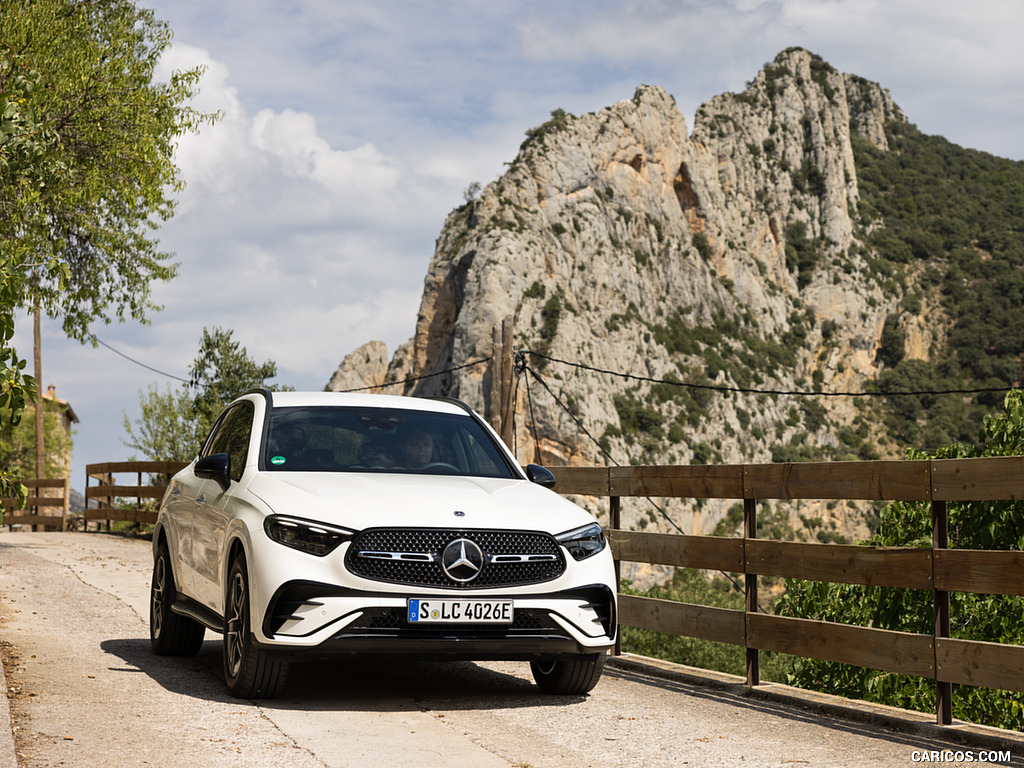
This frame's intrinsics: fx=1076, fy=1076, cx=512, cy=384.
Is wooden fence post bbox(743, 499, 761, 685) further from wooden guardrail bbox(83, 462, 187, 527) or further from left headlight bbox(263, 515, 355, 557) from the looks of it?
wooden guardrail bbox(83, 462, 187, 527)

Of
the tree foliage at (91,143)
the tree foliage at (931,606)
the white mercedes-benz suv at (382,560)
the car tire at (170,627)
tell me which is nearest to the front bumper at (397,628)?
the white mercedes-benz suv at (382,560)

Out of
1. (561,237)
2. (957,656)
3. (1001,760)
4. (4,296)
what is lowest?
(1001,760)

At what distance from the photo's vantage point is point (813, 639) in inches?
238

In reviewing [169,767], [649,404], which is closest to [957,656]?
[169,767]

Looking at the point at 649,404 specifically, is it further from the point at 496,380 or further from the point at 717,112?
the point at 496,380

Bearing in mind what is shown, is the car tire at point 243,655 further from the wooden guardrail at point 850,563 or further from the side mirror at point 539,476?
the wooden guardrail at point 850,563

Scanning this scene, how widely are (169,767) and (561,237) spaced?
8926 centimetres

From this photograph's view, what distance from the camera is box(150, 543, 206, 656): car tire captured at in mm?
7355

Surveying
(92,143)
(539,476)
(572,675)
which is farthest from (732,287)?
(572,675)

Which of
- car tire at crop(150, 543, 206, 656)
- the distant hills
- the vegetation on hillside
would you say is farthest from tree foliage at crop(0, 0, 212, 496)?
the vegetation on hillside

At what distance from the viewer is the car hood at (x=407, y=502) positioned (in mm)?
5539

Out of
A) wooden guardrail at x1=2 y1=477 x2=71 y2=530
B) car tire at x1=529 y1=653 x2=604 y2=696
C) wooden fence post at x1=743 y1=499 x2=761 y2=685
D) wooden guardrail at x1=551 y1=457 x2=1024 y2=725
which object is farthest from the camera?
wooden guardrail at x1=2 y1=477 x2=71 y2=530

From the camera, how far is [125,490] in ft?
67.0
